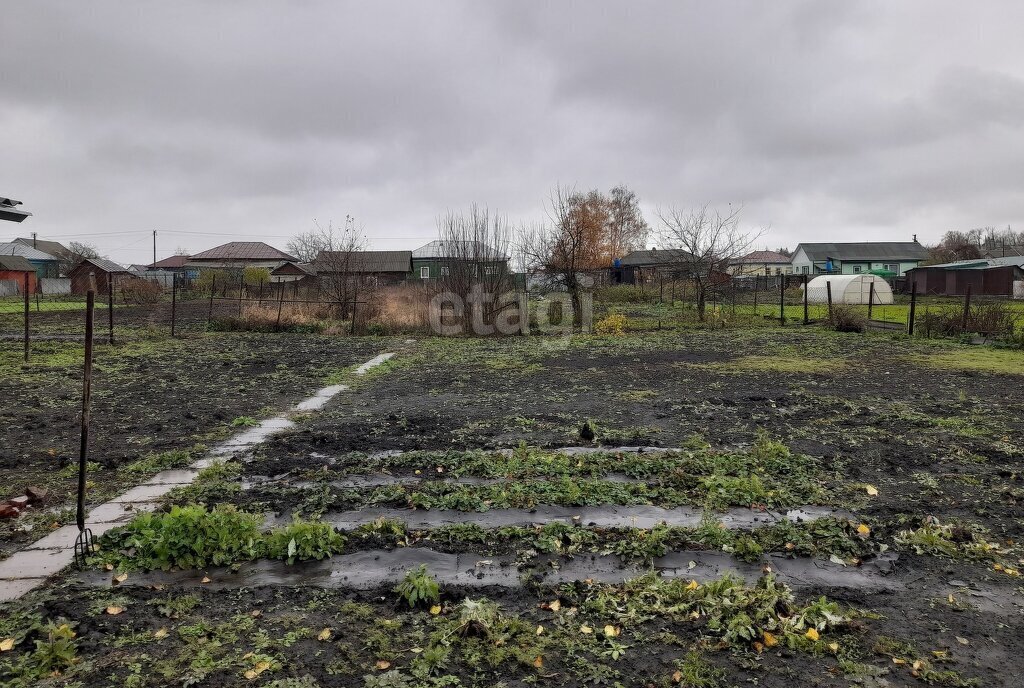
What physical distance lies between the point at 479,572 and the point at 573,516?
1117mm

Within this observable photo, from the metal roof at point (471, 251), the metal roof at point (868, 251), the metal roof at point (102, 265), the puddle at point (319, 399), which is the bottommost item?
the puddle at point (319, 399)

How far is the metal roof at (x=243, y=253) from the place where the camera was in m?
58.8

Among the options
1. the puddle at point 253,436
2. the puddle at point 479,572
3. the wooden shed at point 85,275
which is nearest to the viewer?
the puddle at point 479,572

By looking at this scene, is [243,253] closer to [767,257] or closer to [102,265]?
[102,265]

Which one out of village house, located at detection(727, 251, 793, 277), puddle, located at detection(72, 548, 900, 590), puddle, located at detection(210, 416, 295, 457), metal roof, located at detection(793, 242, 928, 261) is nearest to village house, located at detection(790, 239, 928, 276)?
metal roof, located at detection(793, 242, 928, 261)

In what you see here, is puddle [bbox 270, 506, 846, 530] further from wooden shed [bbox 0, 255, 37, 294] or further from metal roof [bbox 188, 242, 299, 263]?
metal roof [bbox 188, 242, 299, 263]

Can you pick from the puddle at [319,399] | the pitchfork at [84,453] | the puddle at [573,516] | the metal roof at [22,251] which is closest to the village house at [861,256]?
the puddle at [319,399]

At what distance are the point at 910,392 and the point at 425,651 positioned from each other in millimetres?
8931

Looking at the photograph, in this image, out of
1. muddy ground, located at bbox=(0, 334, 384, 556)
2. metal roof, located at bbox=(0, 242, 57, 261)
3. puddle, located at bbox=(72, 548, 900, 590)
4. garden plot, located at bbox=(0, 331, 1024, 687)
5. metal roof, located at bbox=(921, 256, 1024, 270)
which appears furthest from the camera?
metal roof, located at bbox=(0, 242, 57, 261)

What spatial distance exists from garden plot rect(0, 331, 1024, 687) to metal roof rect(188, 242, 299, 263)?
5697cm

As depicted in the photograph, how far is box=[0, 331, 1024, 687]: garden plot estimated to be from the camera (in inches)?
114

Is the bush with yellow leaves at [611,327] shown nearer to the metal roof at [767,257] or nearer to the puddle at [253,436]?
the puddle at [253,436]

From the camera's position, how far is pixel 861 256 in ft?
230

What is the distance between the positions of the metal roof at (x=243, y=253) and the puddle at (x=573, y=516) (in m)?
58.4
